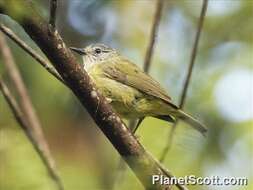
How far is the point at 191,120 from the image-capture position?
450cm

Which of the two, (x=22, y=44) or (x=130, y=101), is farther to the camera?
(x=130, y=101)

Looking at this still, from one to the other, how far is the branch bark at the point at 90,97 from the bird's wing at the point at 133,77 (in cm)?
153

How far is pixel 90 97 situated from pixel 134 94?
1.98 metres

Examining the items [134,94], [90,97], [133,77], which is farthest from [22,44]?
[133,77]

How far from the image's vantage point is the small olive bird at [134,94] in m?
4.62

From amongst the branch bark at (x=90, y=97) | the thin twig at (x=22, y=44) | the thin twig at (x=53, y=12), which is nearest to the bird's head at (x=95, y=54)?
the thin twig at (x=22, y=44)

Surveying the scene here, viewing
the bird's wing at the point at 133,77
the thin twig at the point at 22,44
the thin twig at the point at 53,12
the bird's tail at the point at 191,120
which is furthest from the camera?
the bird's wing at the point at 133,77

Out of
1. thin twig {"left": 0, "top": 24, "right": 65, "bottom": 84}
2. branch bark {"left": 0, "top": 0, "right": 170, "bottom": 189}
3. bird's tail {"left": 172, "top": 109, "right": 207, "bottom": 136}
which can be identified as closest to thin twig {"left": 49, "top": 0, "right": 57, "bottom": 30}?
branch bark {"left": 0, "top": 0, "right": 170, "bottom": 189}

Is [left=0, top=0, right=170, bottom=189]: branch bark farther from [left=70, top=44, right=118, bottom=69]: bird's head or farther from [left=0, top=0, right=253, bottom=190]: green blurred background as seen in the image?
[left=70, top=44, right=118, bottom=69]: bird's head

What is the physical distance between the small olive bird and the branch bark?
1.26m

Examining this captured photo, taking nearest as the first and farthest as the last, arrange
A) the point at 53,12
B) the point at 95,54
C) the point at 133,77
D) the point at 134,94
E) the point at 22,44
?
the point at 53,12 → the point at 22,44 → the point at 134,94 → the point at 133,77 → the point at 95,54

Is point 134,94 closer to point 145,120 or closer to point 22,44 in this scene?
point 145,120

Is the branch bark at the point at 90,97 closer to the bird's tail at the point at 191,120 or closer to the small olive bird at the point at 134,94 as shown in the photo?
the bird's tail at the point at 191,120

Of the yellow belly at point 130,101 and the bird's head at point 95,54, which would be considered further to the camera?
the bird's head at point 95,54
